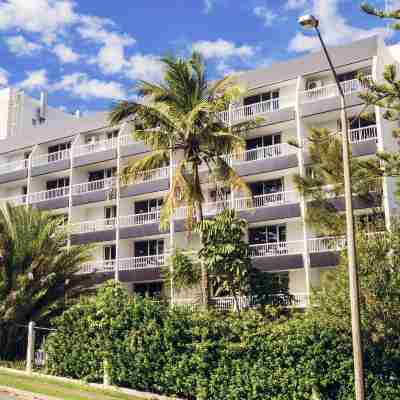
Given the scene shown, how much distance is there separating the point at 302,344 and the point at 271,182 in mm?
18441

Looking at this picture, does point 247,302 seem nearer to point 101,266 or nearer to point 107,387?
point 107,387

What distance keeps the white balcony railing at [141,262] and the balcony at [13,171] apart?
40.1 feet

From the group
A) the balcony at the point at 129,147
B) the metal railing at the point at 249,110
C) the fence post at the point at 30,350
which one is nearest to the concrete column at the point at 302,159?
the metal railing at the point at 249,110

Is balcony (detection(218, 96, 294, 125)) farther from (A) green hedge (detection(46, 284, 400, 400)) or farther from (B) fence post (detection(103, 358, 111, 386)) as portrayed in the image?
(B) fence post (detection(103, 358, 111, 386))

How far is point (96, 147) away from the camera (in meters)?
42.3

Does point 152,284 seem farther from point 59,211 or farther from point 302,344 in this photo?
point 302,344

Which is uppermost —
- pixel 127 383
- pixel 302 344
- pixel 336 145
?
pixel 336 145

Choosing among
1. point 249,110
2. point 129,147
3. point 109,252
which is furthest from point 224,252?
point 109,252

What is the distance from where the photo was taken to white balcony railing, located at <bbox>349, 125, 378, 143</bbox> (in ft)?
101

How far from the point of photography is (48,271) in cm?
2650

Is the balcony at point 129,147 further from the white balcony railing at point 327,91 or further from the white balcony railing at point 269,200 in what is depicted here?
the white balcony railing at point 327,91

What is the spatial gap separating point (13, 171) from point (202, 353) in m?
31.6

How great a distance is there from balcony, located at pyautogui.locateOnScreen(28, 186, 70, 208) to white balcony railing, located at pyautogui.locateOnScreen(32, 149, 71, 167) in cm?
209

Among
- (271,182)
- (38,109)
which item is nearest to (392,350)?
(271,182)
